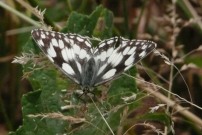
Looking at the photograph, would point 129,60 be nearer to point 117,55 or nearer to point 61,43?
point 117,55

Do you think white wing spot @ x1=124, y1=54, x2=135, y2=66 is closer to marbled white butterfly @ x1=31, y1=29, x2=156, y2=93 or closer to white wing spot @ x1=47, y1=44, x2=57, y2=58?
marbled white butterfly @ x1=31, y1=29, x2=156, y2=93

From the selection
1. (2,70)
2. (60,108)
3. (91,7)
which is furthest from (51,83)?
(91,7)

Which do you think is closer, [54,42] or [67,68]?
[67,68]

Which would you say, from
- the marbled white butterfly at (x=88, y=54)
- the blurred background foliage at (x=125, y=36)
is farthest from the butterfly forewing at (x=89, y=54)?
the blurred background foliage at (x=125, y=36)

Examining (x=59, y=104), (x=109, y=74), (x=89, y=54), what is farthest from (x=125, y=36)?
(x=109, y=74)

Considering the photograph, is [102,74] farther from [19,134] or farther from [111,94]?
[19,134]

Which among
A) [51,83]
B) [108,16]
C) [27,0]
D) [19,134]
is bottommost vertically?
[19,134]

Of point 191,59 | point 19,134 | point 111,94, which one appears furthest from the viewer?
point 191,59
